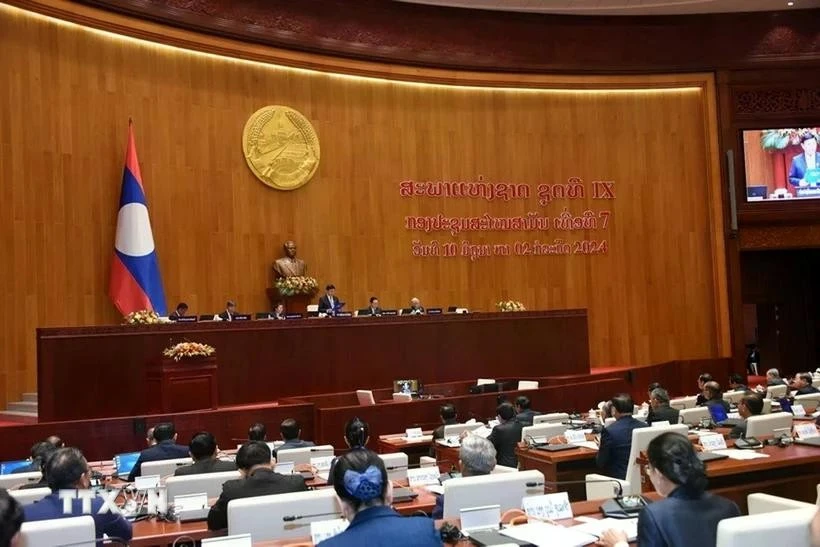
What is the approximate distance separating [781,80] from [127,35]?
Answer: 464 inches

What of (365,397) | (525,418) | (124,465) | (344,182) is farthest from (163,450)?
(344,182)

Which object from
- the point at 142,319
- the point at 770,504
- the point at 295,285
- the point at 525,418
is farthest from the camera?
the point at 295,285

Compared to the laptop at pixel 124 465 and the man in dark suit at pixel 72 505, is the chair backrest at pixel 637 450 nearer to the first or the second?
the man in dark suit at pixel 72 505

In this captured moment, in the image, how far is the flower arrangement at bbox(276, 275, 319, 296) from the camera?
11797mm

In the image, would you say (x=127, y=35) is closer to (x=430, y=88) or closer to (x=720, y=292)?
(x=430, y=88)

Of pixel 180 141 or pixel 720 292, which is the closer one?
pixel 180 141

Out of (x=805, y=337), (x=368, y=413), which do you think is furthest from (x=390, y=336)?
(x=805, y=337)

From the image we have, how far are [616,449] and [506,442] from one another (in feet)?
3.27

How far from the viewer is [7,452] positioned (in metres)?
7.25

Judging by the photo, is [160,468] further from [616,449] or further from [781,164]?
[781,164]

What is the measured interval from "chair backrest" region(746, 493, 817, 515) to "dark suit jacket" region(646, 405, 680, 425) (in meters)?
2.99

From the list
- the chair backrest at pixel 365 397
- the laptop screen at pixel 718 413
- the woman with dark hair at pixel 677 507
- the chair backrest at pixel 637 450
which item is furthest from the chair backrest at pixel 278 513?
the chair backrest at pixel 365 397

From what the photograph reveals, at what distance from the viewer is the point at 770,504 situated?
318 cm

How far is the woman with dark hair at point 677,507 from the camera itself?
256 cm
